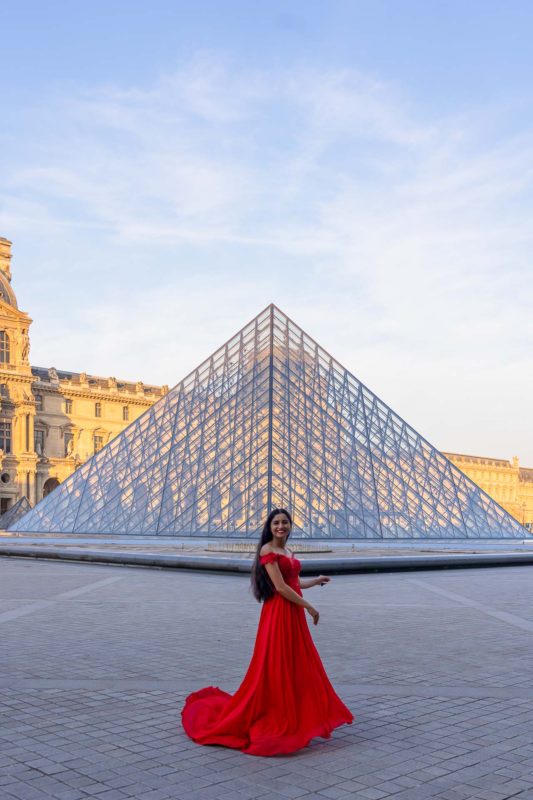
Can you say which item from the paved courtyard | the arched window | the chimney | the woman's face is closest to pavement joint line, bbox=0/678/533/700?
the paved courtyard

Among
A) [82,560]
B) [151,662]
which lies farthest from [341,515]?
[151,662]

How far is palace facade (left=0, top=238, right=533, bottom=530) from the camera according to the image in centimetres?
6125

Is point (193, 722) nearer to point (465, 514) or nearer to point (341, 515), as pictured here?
point (341, 515)

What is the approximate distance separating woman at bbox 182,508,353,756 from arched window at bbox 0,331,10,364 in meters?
59.5

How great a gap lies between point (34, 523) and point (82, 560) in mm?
11470

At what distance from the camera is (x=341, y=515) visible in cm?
2519

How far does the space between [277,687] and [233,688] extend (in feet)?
4.69

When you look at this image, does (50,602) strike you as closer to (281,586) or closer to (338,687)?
(338,687)

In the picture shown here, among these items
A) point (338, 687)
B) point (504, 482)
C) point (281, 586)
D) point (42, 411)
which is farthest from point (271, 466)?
point (504, 482)

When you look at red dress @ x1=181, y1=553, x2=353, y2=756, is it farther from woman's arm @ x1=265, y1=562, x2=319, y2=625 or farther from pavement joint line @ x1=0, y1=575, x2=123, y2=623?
pavement joint line @ x1=0, y1=575, x2=123, y2=623

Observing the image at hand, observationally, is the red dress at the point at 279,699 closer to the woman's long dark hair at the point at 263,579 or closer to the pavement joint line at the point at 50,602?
the woman's long dark hair at the point at 263,579

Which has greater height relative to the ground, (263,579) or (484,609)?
(263,579)

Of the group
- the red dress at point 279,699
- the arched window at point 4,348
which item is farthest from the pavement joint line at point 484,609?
the arched window at point 4,348

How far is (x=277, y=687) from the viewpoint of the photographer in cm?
498
